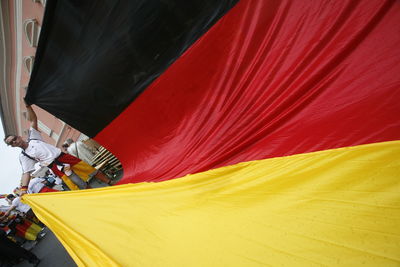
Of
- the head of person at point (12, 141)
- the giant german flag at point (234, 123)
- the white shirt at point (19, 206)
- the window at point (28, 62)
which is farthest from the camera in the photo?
the window at point (28, 62)

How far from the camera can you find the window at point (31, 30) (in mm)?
4314

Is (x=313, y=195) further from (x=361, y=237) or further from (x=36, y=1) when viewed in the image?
(x=36, y=1)

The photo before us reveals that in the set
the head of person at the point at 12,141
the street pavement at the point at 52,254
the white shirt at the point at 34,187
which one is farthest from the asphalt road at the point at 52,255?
the head of person at the point at 12,141

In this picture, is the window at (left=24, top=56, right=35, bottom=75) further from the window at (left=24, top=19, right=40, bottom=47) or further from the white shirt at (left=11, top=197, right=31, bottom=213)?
the white shirt at (left=11, top=197, right=31, bottom=213)

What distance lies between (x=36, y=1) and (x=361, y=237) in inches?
237

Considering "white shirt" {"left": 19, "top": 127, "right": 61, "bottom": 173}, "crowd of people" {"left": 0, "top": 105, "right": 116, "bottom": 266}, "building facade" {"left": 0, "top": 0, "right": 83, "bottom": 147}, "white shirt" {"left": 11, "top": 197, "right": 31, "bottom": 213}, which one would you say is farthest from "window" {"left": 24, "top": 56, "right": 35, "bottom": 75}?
"white shirt" {"left": 19, "top": 127, "right": 61, "bottom": 173}

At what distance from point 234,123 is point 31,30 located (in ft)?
18.0

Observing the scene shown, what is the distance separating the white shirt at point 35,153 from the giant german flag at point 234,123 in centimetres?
54

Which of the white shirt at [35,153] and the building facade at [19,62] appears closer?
the white shirt at [35,153]

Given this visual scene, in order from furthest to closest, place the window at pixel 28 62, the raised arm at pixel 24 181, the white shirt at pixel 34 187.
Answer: the window at pixel 28 62, the white shirt at pixel 34 187, the raised arm at pixel 24 181

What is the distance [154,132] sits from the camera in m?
2.03

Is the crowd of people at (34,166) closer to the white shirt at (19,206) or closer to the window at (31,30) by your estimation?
the white shirt at (19,206)

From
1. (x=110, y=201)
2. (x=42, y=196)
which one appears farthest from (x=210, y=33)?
(x=42, y=196)

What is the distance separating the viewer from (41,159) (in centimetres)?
241
